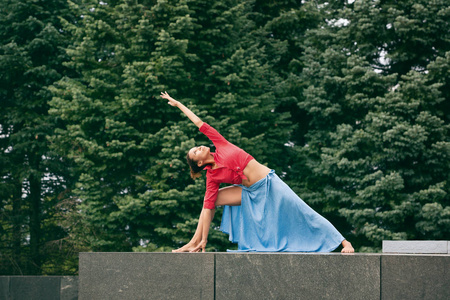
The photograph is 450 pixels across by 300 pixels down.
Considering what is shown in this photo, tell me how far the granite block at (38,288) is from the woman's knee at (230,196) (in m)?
6.58

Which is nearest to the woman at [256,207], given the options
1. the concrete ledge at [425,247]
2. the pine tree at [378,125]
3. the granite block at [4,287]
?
the concrete ledge at [425,247]

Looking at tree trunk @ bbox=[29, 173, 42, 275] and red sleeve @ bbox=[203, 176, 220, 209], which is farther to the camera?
tree trunk @ bbox=[29, 173, 42, 275]

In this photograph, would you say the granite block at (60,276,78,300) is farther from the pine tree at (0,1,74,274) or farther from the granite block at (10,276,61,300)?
→ the pine tree at (0,1,74,274)

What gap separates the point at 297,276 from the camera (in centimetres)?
556

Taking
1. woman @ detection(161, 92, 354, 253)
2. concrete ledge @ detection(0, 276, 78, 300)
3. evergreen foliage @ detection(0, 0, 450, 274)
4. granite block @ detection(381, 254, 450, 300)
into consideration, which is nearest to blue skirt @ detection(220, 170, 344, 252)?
woman @ detection(161, 92, 354, 253)

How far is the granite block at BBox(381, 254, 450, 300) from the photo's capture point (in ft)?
16.8

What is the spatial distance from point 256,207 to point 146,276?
1520 mm

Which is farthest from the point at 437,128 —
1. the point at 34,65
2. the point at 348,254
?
the point at 34,65

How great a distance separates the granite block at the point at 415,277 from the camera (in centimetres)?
511

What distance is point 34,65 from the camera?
57.6 ft

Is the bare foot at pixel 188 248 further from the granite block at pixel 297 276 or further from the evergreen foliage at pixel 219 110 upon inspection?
the evergreen foliage at pixel 219 110

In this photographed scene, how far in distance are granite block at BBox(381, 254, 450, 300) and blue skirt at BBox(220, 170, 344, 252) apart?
37.4 inches

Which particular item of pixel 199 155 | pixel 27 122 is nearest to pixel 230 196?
pixel 199 155

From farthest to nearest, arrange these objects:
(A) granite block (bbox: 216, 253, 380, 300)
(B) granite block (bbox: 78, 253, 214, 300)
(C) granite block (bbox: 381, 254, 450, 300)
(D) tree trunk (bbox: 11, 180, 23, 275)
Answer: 1. (D) tree trunk (bbox: 11, 180, 23, 275)
2. (B) granite block (bbox: 78, 253, 214, 300)
3. (A) granite block (bbox: 216, 253, 380, 300)
4. (C) granite block (bbox: 381, 254, 450, 300)
